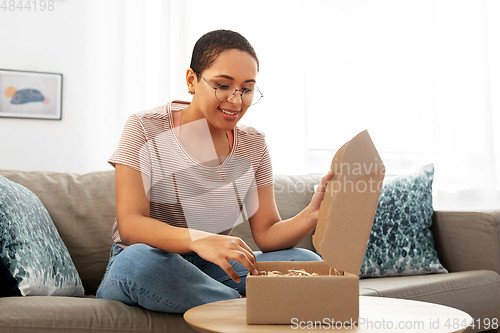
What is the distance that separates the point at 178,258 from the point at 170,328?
0.59 ft

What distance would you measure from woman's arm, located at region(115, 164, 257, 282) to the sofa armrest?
4.05ft

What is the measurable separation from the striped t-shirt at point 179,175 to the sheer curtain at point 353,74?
1188 millimetres

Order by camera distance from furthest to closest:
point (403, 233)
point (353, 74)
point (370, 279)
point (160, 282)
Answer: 1. point (353, 74)
2. point (403, 233)
3. point (370, 279)
4. point (160, 282)

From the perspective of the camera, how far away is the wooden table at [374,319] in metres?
0.69

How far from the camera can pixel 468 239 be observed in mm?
1748

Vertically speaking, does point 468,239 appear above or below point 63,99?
below

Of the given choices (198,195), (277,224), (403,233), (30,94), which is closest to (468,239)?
(403,233)

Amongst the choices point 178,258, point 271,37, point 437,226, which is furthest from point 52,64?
point 437,226

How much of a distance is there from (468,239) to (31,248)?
1.55 metres

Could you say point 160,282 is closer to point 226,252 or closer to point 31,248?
point 226,252

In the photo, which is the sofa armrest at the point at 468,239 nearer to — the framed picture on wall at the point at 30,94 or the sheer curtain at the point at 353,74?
the sheer curtain at the point at 353,74

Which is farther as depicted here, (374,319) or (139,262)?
(139,262)

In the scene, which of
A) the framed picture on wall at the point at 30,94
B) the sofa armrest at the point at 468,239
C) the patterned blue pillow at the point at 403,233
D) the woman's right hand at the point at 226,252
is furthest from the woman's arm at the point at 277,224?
the framed picture on wall at the point at 30,94

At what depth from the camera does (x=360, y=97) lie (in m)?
2.76
